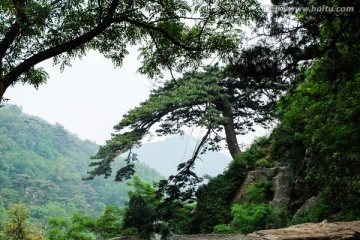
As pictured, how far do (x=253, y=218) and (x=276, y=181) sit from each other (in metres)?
2.55

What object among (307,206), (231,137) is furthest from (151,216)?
(307,206)

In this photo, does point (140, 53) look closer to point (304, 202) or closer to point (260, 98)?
point (304, 202)

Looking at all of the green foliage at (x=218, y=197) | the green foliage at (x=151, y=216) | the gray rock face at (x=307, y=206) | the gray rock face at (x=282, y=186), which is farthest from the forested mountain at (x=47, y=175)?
the gray rock face at (x=307, y=206)

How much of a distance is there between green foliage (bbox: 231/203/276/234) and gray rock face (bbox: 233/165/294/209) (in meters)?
Answer: 1.21

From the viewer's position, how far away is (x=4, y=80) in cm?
408

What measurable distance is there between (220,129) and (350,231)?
11599 millimetres

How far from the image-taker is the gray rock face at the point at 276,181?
10630mm

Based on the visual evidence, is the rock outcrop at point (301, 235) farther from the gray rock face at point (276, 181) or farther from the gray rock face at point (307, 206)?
the gray rock face at point (276, 181)

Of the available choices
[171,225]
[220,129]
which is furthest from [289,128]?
[171,225]

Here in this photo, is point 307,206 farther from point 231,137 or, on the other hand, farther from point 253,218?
point 231,137

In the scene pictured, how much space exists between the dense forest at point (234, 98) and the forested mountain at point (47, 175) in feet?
149

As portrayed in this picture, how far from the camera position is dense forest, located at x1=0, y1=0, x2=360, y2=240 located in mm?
4371

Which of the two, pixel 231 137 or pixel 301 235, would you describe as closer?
pixel 301 235

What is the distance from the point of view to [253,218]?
9.12 metres
